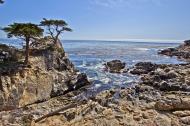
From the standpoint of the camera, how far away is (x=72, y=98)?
28.4 m

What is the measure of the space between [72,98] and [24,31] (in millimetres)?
7074

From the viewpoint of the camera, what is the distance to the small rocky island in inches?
589

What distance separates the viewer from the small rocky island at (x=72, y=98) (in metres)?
15.0

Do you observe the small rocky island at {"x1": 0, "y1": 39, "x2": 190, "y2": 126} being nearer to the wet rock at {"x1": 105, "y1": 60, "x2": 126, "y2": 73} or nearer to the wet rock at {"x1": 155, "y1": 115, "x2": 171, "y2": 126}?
the wet rock at {"x1": 155, "y1": 115, "x2": 171, "y2": 126}

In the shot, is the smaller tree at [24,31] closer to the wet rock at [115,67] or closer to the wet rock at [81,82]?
the wet rock at [81,82]

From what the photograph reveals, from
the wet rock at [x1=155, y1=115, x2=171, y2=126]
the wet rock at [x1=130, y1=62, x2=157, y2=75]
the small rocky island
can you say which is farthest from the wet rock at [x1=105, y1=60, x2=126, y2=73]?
the wet rock at [x1=155, y1=115, x2=171, y2=126]

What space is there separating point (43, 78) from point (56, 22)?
12.7m

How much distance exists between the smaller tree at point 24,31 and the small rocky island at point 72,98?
1.36 m

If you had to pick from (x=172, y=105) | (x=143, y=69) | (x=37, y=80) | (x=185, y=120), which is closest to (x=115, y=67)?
(x=143, y=69)

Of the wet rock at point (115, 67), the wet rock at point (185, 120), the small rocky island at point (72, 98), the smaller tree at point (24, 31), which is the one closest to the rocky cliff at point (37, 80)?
the small rocky island at point (72, 98)

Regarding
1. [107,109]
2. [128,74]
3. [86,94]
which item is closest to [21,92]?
[86,94]

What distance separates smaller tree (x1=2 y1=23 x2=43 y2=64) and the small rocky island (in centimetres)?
136

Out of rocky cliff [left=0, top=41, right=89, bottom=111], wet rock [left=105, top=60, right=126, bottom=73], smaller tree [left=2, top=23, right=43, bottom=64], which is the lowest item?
wet rock [left=105, top=60, right=126, bottom=73]

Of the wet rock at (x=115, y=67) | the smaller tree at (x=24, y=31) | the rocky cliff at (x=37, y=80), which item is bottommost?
the wet rock at (x=115, y=67)
